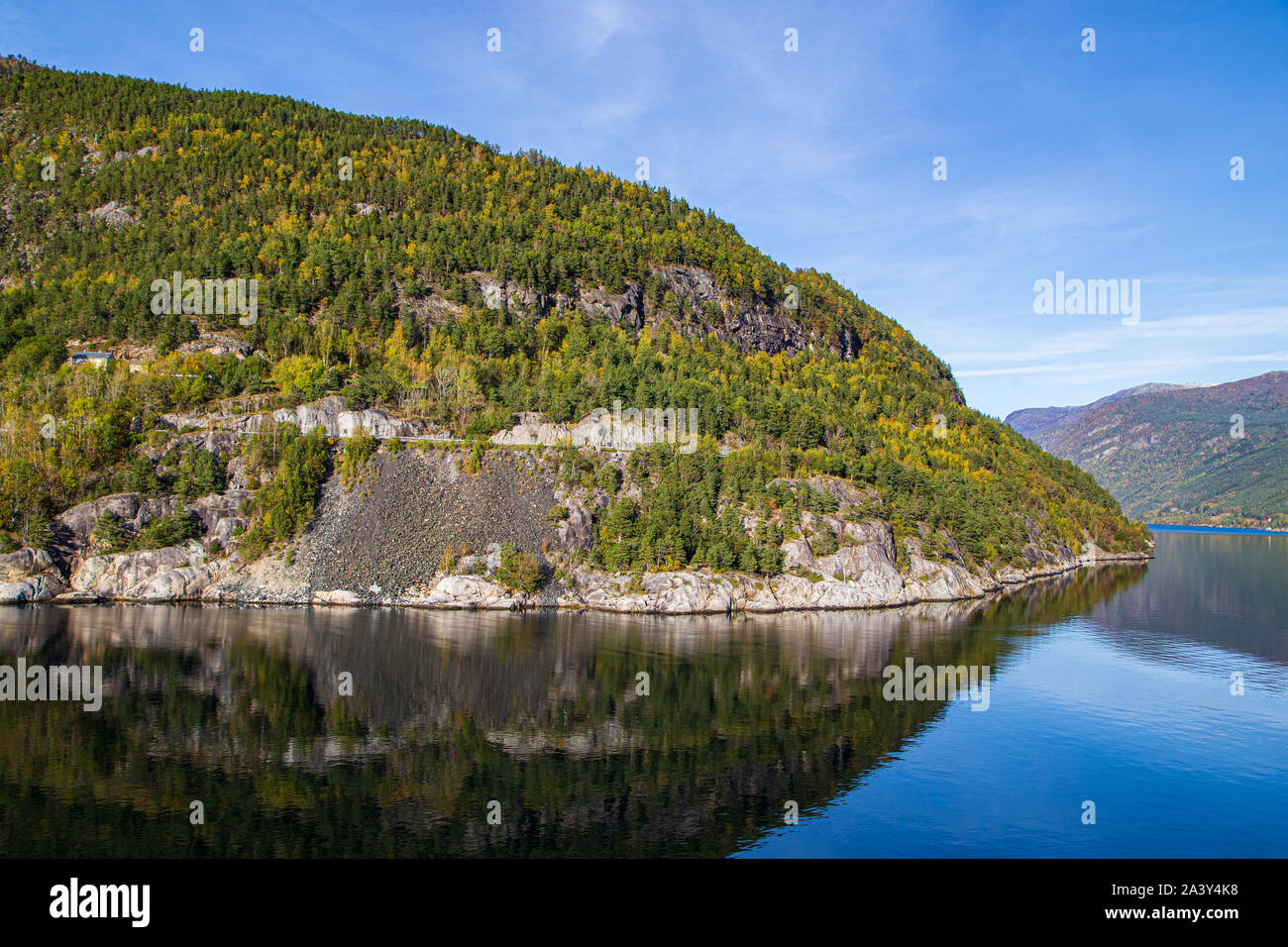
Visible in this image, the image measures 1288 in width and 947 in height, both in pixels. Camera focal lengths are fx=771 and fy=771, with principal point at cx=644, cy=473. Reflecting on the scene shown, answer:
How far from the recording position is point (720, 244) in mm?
163750

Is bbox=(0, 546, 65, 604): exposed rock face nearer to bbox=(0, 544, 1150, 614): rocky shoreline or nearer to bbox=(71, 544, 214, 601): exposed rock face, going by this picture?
bbox=(0, 544, 1150, 614): rocky shoreline

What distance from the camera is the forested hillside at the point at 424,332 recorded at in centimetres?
8962

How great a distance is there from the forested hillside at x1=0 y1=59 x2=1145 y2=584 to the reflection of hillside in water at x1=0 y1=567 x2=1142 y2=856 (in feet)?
76.1

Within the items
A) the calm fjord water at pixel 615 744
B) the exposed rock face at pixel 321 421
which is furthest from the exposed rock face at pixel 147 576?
the exposed rock face at pixel 321 421

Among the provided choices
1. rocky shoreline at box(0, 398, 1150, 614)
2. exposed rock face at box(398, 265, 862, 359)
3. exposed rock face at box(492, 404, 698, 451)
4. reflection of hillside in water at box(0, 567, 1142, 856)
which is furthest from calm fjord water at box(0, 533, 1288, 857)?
exposed rock face at box(398, 265, 862, 359)

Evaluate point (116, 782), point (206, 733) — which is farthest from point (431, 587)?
point (116, 782)

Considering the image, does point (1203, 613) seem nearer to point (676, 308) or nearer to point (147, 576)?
point (676, 308)

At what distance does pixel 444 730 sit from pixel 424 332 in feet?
304

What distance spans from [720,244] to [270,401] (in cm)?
9937

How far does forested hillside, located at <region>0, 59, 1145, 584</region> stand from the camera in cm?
8962

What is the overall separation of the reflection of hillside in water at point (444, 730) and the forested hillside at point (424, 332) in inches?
913

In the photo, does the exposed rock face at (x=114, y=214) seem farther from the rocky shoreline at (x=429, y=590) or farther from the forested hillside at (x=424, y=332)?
the rocky shoreline at (x=429, y=590)
